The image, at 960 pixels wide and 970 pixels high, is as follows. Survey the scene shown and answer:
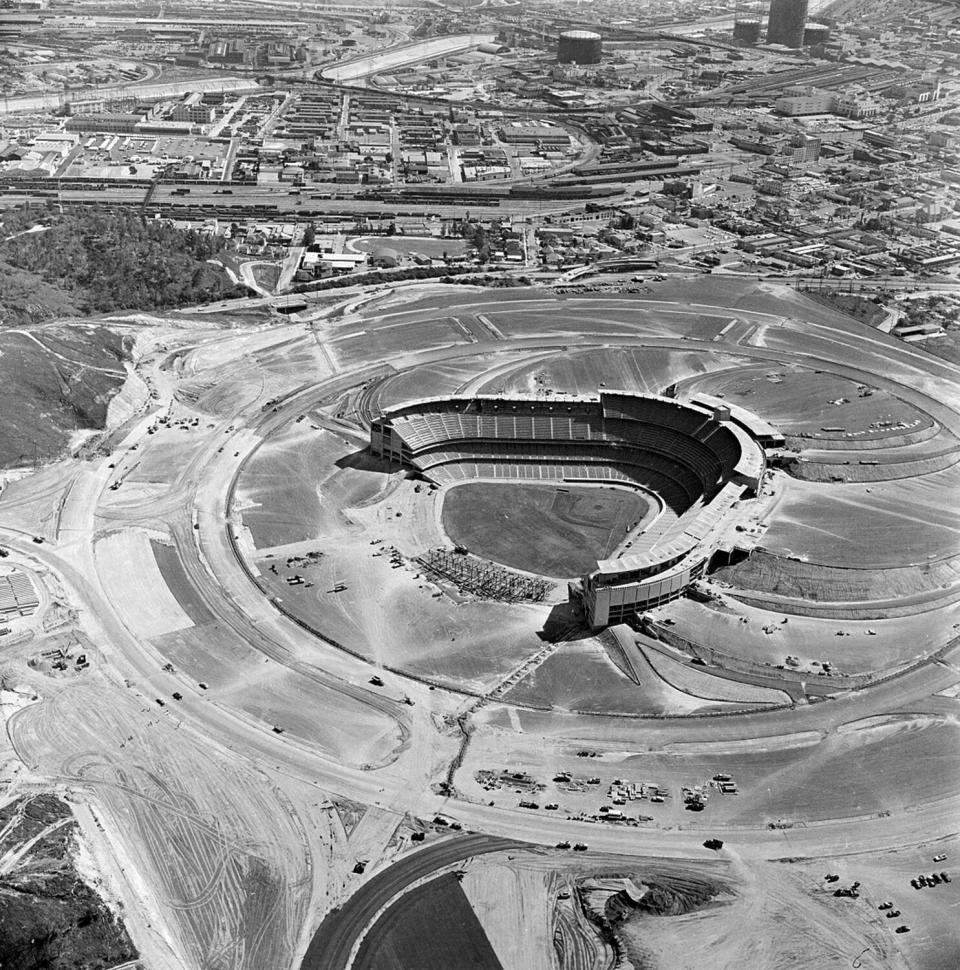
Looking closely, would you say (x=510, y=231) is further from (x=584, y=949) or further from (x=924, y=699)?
(x=584, y=949)

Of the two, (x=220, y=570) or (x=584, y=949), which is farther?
(x=220, y=570)

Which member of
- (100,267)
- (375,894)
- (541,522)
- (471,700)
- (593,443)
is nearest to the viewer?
(375,894)

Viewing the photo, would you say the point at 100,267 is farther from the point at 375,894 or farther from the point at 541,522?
the point at 375,894

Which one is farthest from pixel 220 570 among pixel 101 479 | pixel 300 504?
pixel 101 479

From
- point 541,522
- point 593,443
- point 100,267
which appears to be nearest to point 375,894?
point 541,522

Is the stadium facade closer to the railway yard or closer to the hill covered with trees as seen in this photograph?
the railway yard

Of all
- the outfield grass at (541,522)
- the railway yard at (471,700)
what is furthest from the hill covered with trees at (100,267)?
the outfield grass at (541,522)
